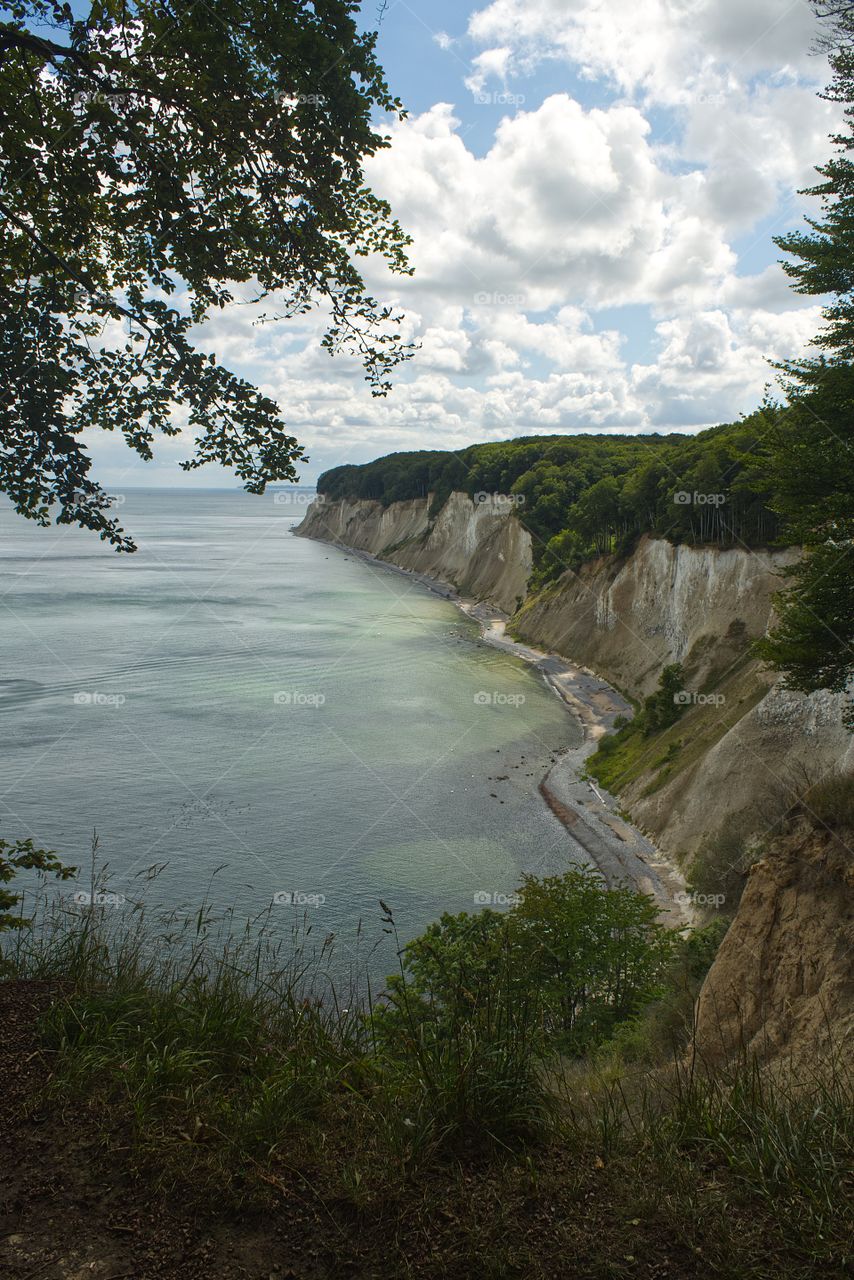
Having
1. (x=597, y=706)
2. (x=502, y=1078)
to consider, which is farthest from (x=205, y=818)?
(x=502, y=1078)

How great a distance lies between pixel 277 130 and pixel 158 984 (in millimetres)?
7414

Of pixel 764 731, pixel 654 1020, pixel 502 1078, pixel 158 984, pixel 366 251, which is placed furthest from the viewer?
pixel 764 731

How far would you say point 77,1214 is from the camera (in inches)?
164

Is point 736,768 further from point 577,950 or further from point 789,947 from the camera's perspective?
point 789,947

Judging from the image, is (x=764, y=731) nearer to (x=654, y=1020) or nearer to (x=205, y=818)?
(x=654, y=1020)

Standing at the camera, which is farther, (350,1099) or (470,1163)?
(350,1099)
